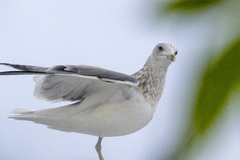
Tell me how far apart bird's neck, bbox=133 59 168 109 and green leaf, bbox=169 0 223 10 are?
53cm

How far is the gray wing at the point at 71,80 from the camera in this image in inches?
55.9

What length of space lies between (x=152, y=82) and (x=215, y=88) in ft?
1.36

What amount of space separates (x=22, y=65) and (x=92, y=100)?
0.88ft

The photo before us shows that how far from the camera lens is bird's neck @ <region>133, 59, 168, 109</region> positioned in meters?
1.63

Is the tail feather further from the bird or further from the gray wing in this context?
the bird

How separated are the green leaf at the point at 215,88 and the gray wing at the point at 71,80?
501mm

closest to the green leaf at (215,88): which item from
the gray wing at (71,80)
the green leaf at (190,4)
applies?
the green leaf at (190,4)

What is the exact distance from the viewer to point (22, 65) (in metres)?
1.42

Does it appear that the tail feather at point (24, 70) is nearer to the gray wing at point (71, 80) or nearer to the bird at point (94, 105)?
the gray wing at point (71, 80)

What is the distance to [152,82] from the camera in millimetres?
1651

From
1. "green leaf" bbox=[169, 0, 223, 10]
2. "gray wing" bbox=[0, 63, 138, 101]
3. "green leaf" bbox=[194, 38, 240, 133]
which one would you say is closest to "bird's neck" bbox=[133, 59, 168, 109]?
"gray wing" bbox=[0, 63, 138, 101]

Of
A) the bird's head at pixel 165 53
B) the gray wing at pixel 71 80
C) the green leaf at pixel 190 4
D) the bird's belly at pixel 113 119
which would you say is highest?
the green leaf at pixel 190 4

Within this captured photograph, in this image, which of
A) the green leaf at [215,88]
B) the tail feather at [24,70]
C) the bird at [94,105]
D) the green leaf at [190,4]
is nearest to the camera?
the tail feather at [24,70]

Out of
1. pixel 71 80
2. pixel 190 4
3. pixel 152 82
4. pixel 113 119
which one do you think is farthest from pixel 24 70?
pixel 190 4
